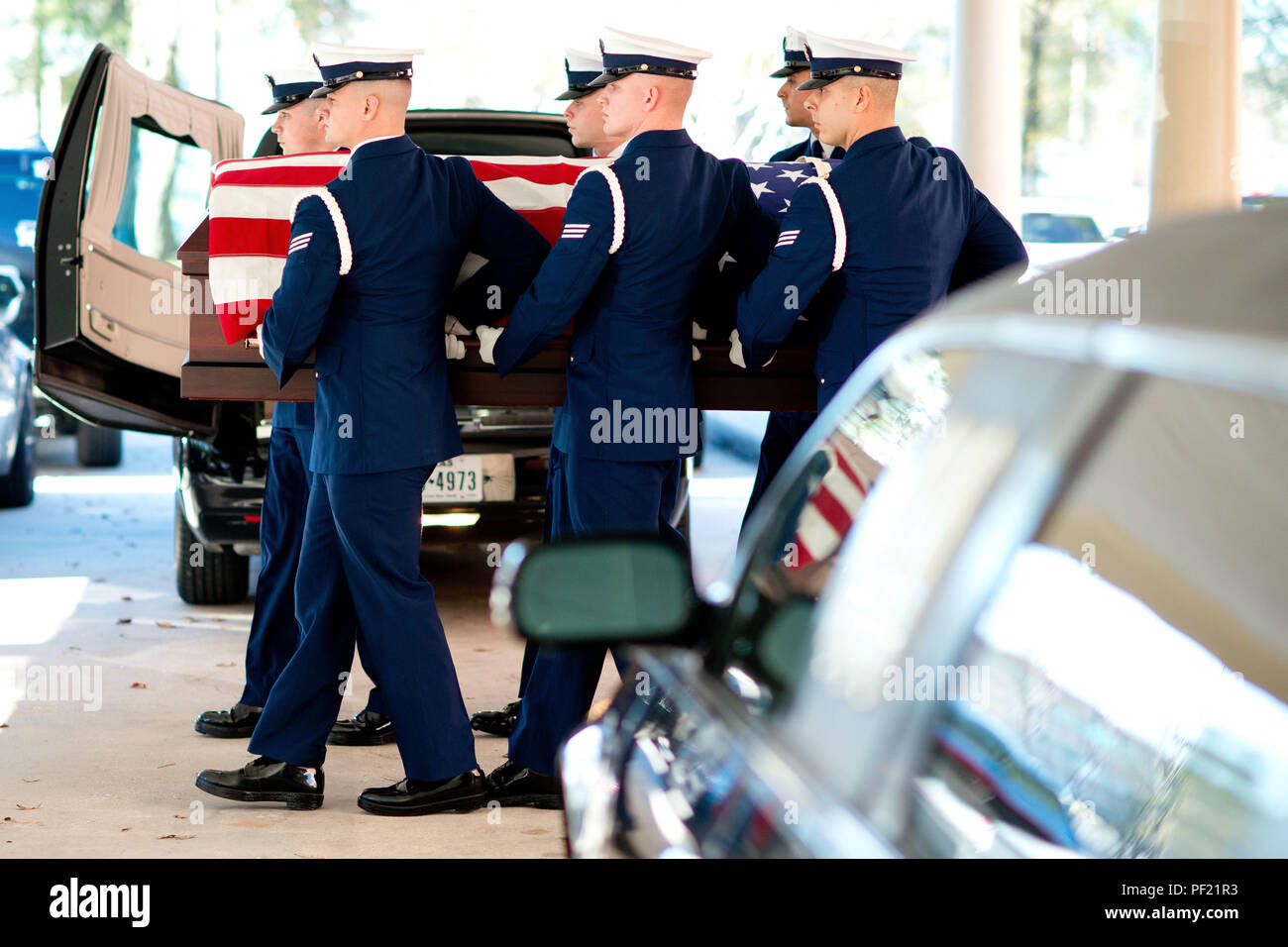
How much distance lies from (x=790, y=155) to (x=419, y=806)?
8.60ft

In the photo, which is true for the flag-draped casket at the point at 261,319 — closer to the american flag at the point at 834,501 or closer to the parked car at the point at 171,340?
the parked car at the point at 171,340

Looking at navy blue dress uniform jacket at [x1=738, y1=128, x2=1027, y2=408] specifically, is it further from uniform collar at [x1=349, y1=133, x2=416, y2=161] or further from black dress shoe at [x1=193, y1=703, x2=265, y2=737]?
black dress shoe at [x1=193, y1=703, x2=265, y2=737]

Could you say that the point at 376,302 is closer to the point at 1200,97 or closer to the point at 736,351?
the point at 736,351

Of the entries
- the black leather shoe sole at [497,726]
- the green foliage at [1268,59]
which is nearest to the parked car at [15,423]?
the black leather shoe sole at [497,726]

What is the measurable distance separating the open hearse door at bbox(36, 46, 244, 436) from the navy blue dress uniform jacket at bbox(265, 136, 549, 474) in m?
1.49

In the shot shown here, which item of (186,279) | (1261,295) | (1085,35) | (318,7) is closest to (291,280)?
(186,279)

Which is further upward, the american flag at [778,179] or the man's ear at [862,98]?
the man's ear at [862,98]

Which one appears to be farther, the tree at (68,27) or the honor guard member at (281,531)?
the tree at (68,27)

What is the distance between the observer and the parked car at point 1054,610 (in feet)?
3.51

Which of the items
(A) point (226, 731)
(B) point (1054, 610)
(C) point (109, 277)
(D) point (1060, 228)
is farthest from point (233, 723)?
(D) point (1060, 228)

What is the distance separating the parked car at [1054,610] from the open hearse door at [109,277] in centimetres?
404

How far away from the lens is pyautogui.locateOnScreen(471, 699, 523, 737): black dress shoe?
4820 mm

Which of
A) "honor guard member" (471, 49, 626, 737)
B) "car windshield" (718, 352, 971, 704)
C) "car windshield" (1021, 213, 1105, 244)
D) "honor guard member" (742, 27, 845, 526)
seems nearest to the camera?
"car windshield" (718, 352, 971, 704)
